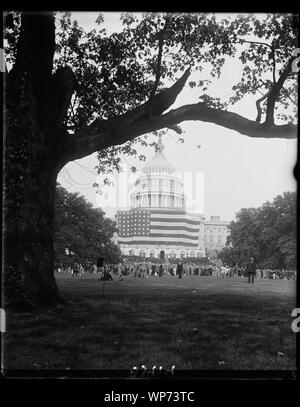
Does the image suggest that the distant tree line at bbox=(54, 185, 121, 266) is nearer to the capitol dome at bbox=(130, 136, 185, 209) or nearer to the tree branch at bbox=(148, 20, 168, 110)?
the capitol dome at bbox=(130, 136, 185, 209)

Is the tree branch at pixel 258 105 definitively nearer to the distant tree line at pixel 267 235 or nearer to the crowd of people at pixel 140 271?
the distant tree line at pixel 267 235

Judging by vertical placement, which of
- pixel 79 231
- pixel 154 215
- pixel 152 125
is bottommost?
pixel 79 231

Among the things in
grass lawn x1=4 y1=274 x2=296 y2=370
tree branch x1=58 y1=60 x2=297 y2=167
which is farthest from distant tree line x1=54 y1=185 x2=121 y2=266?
tree branch x1=58 y1=60 x2=297 y2=167

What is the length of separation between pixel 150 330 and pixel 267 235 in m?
9.64

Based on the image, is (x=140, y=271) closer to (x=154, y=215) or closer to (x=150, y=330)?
(x=154, y=215)

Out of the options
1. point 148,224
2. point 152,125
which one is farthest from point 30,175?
point 148,224

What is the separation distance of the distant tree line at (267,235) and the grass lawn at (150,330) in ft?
3.87

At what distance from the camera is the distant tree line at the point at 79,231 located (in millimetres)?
8262

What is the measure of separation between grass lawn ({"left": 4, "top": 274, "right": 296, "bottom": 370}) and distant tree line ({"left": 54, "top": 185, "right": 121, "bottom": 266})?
0.69 m

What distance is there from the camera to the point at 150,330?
664 cm

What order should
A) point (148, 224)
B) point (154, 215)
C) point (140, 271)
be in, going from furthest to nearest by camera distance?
point (154, 215)
point (148, 224)
point (140, 271)

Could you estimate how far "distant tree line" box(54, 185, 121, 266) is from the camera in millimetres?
8262

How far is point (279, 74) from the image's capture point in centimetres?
801
